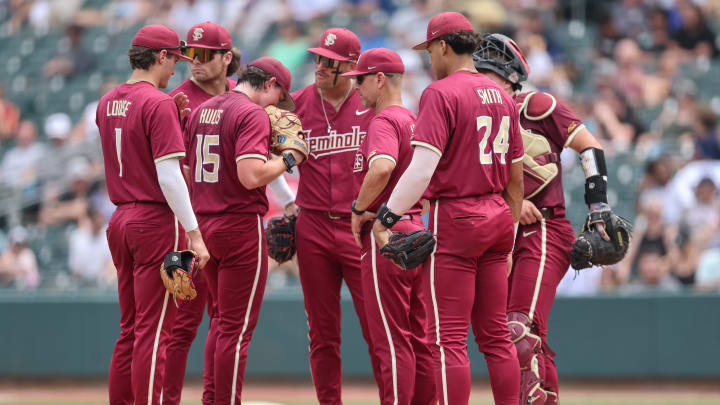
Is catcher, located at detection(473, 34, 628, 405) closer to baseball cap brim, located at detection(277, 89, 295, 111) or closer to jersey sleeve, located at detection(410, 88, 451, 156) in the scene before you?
jersey sleeve, located at detection(410, 88, 451, 156)

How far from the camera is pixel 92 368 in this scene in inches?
392

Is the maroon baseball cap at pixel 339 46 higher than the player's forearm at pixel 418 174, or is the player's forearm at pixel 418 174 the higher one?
the maroon baseball cap at pixel 339 46

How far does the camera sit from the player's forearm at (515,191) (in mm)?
5629

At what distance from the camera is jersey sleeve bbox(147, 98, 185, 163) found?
5.72 metres

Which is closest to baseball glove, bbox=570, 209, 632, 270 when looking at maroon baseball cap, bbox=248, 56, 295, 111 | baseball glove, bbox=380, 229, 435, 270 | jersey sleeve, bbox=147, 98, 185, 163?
baseball glove, bbox=380, 229, 435, 270

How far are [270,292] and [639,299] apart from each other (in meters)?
3.64

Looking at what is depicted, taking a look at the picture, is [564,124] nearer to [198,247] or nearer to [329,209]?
[329,209]

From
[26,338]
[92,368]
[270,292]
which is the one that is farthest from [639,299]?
[26,338]

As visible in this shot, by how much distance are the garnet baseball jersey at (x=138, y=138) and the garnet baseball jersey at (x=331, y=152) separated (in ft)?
3.21

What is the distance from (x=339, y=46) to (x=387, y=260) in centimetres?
146

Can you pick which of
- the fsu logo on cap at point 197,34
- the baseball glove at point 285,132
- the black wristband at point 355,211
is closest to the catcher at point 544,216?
the black wristband at point 355,211

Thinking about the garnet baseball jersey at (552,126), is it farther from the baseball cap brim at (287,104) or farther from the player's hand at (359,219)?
the baseball cap brim at (287,104)

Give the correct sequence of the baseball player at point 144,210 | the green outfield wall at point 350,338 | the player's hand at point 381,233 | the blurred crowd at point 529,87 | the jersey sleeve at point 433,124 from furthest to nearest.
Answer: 1. the blurred crowd at point 529,87
2. the green outfield wall at point 350,338
3. the baseball player at point 144,210
4. the player's hand at point 381,233
5. the jersey sleeve at point 433,124

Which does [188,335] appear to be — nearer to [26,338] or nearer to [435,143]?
[435,143]
